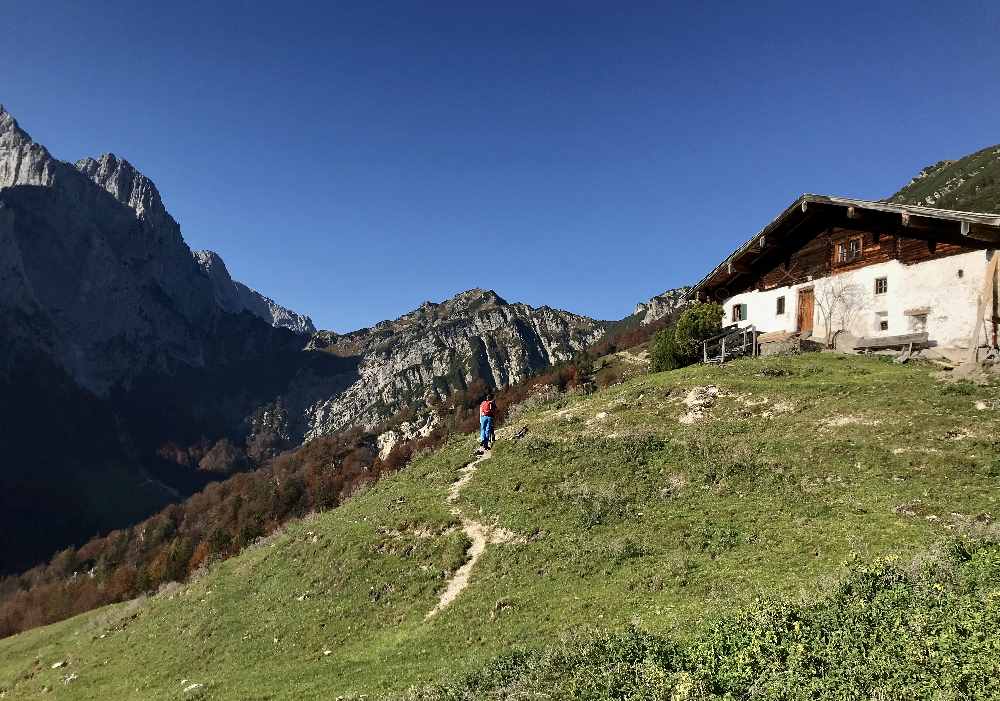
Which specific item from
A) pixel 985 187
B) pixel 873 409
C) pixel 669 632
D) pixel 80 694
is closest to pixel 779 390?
pixel 873 409

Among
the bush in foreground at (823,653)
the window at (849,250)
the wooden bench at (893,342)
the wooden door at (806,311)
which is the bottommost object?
the bush in foreground at (823,653)

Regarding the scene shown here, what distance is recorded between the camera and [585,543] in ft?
62.3

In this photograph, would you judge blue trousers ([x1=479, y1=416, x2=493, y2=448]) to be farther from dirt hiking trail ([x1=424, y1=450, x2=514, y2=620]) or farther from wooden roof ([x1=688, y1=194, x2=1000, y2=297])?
wooden roof ([x1=688, y1=194, x2=1000, y2=297])

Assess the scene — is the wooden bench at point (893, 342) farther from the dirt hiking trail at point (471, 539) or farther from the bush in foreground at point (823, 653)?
the bush in foreground at point (823, 653)

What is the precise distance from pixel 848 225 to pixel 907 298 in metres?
7.01

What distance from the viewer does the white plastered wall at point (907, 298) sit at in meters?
32.7

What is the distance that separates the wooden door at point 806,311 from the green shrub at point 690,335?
6.35 metres

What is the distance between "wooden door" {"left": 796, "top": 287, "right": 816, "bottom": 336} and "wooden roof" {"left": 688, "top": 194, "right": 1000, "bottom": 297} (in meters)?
4.00

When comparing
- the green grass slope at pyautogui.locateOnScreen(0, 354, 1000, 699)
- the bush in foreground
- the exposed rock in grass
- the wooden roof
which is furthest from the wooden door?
the bush in foreground

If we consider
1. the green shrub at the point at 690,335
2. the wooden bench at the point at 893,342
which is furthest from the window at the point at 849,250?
the green shrub at the point at 690,335

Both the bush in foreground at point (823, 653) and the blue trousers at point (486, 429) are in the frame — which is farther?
the blue trousers at point (486, 429)

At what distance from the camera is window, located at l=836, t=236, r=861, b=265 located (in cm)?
3956

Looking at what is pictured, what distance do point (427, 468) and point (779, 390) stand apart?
1852 cm

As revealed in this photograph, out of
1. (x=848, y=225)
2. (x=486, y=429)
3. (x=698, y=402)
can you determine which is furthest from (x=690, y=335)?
(x=486, y=429)
